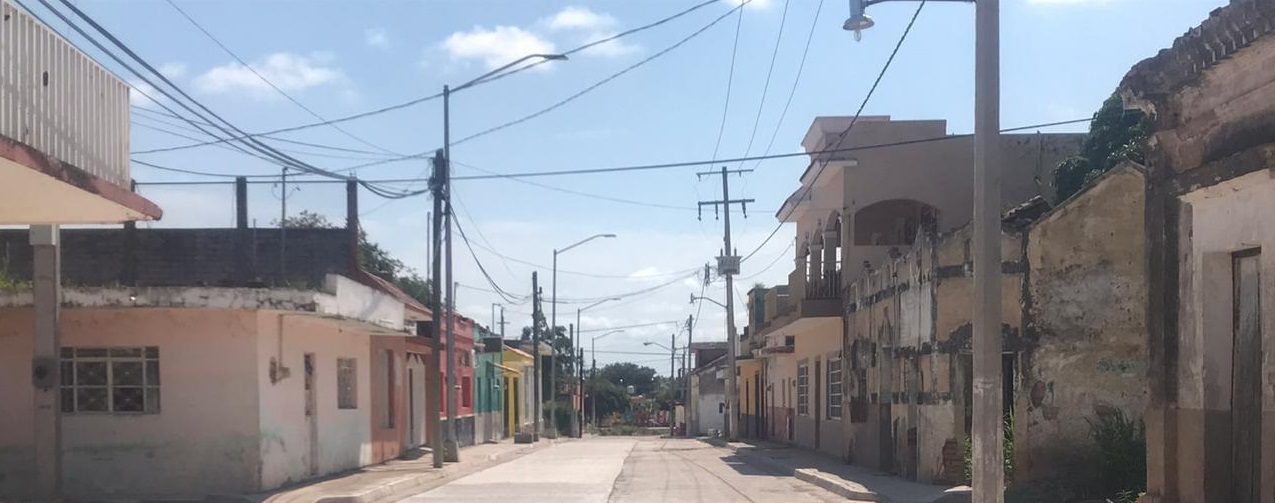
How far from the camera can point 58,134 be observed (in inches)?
429

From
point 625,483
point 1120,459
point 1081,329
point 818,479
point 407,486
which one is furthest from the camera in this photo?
point 625,483

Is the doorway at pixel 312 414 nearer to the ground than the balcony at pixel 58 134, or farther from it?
nearer to the ground

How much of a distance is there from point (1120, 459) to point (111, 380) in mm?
14075

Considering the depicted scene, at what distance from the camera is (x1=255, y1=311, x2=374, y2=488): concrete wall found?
18797 millimetres

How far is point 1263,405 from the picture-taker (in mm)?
9258

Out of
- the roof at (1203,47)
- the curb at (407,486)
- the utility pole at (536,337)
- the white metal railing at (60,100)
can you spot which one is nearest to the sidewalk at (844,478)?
the curb at (407,486)

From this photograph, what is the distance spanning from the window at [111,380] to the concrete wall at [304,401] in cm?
160

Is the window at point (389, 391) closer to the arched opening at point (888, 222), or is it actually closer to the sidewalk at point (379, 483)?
the sidewalk at point (379, 483)

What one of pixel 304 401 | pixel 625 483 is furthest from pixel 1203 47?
pixel 304 401

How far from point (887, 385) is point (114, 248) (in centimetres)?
1678

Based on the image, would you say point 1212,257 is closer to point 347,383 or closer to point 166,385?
point 166,385

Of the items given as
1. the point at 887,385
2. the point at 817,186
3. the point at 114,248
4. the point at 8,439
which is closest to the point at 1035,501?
the point at 887,385

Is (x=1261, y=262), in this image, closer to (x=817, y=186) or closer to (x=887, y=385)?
(x=887, y=385)

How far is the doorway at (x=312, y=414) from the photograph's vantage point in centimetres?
2148
